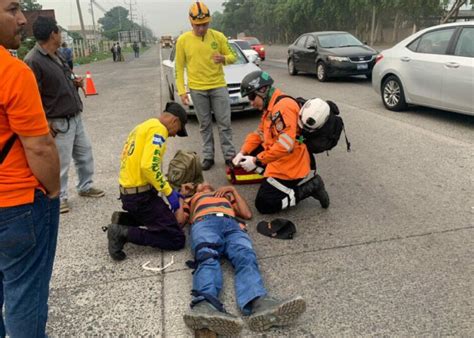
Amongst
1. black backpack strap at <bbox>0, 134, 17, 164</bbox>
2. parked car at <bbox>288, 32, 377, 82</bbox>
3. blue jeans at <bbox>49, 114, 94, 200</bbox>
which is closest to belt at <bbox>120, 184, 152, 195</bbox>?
blue jeans at <bbox>49, 114, 94, 200</bbox>

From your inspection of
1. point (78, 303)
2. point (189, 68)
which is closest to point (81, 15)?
point (189, 68)

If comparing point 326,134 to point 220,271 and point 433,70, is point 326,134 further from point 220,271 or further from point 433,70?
point 433,70

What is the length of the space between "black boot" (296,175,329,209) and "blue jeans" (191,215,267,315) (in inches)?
38.3

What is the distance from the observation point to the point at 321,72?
13477mm

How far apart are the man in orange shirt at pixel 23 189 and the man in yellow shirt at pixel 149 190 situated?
126cm

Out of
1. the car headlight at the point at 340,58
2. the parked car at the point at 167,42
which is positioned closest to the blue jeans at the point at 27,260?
the car headlight at the point at 340,58

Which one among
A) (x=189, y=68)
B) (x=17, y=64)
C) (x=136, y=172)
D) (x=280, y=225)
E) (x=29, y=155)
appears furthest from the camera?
(x=189, y=68)

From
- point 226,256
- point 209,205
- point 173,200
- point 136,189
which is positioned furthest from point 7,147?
point 209,205

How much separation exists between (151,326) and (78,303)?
67 cm

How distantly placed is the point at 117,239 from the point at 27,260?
154cm

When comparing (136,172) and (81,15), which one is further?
(81,15)

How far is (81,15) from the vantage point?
42656mm

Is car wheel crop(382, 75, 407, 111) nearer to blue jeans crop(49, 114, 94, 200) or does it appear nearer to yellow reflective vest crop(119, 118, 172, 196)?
blue jeans crop(49, 114, 94, 200)

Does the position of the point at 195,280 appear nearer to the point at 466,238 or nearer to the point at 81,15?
the point at 466,238
